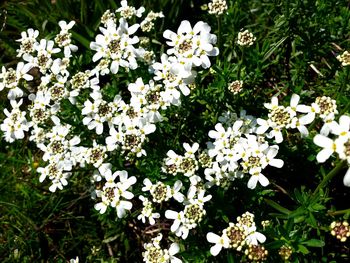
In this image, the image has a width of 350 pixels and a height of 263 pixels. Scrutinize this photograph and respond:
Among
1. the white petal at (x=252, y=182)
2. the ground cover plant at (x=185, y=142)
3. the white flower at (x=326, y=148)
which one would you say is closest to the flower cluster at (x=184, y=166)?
the ground cover plant at (x=185, y=142)

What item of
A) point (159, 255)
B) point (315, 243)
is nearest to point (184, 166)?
point (159, 255)

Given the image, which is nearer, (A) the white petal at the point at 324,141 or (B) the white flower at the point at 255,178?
(A) the white petal at the point at 324,141

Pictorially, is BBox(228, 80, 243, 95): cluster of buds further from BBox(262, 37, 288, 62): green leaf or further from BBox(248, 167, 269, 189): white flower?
BBox(248, 167, 269, 189): white flower

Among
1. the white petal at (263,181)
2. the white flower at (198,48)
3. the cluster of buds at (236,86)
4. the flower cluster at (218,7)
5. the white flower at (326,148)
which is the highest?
the flower cluster at (218,7)

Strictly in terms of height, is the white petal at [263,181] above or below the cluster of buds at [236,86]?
below

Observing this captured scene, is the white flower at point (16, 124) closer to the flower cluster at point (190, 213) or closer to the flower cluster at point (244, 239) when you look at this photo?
the flower cluster at point (190, 213)

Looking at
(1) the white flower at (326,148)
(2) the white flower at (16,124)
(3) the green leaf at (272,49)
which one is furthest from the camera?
(3) the green leaf at (272,49)

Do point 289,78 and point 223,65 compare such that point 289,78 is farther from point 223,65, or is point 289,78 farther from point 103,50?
point 103,50
